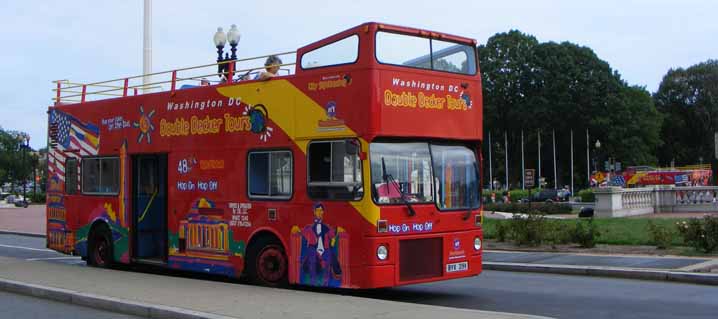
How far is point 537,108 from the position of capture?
236 ft

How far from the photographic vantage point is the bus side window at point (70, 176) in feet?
53.9

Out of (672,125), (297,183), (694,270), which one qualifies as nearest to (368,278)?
(297,183)

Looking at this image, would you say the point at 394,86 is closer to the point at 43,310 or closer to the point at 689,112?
the point at 43,310

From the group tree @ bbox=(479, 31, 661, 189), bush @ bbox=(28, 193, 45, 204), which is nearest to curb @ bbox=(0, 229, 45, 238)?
bush @ bbox=(28, 193, 45, 204)

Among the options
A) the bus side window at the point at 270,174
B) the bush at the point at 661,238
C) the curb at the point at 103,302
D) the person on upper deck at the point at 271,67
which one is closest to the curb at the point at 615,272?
the bush at the point at 661,238

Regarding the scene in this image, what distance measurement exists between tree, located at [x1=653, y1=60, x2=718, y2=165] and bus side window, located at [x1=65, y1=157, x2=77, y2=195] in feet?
286

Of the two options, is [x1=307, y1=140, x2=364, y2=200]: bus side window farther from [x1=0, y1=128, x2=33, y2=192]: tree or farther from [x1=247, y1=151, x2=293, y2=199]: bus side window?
[x1=0, y1=128, x2=33, y2=192]: tree

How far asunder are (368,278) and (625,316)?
338 cm

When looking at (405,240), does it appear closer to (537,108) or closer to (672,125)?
(537,108)

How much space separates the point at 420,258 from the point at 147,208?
644 centimetres

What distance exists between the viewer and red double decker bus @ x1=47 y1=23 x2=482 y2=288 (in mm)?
10578

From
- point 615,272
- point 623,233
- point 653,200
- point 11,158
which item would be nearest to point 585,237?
point 623,233

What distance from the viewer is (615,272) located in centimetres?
1486

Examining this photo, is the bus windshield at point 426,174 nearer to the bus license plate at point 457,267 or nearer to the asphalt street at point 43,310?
the bus license plate at point 457,267
